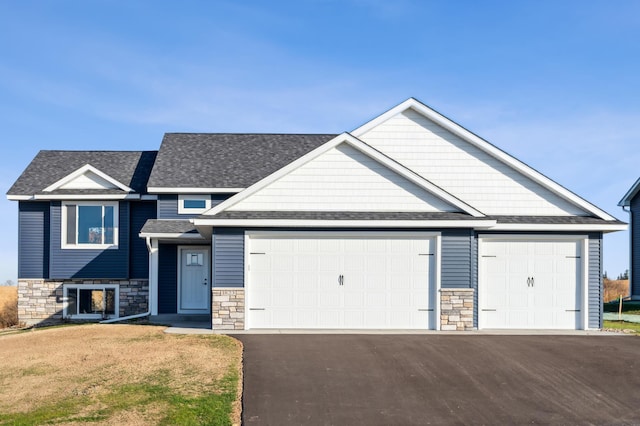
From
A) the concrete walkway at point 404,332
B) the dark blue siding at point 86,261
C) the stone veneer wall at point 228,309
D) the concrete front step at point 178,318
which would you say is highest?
the dark blue siding at point 86,261

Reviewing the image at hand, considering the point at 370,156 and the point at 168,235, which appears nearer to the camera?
the point at 370,156

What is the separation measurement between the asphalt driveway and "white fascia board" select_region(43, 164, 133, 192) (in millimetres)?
10046

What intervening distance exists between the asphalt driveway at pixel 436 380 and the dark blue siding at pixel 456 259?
1756 millimetres

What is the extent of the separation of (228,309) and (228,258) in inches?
53.7

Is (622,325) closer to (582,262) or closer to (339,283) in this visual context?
(582,262)

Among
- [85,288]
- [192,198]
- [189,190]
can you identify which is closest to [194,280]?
[192,198]

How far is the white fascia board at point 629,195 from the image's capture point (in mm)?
30297

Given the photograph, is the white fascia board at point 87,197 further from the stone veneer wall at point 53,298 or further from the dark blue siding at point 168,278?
the stone veneer wall at point 53,298

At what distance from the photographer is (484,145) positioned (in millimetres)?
18188

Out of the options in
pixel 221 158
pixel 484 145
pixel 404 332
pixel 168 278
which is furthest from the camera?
pixel 221 158

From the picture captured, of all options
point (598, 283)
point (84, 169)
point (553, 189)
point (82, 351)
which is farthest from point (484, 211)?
point (84, 169)

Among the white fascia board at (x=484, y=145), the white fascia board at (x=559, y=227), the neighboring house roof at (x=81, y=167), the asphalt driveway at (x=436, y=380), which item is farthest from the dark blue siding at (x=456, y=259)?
the neighboring house roof at (x=81, y=167)

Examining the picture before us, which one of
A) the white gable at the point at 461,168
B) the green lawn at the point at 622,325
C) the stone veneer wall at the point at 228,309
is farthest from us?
the green lawn at the point at 622,325

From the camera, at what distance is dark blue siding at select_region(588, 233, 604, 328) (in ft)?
57.3
